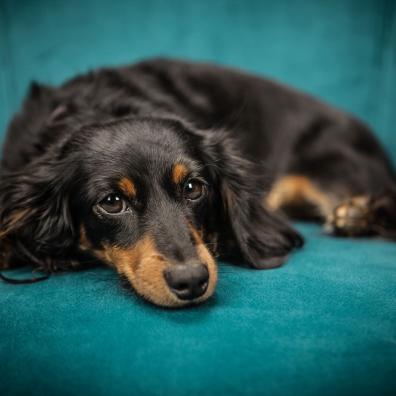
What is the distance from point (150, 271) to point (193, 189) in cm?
43

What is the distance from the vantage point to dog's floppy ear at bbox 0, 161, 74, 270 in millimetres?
1706

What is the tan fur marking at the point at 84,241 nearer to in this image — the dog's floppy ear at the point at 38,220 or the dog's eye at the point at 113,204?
the dog's floppy ear at the point at 38,220

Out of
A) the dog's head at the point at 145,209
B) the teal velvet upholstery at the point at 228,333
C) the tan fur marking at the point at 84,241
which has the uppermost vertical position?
the dog's head at the point at 145,209

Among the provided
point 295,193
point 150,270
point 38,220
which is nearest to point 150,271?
point 150,270

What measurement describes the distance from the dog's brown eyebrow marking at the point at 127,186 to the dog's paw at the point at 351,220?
1159mm

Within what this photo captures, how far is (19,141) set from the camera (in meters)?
2.04

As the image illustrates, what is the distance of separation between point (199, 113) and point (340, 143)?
814 mm

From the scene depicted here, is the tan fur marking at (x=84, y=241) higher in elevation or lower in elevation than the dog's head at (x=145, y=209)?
lower

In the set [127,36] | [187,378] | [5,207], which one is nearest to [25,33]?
[127,36]

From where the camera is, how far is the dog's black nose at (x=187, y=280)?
48.1 inches

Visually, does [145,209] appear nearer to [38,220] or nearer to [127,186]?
[127,186]

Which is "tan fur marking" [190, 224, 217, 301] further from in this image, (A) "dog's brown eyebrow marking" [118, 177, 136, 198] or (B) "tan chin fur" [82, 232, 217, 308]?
(A) "dog's brown eyebrow marking" [118, 177, 136, 198]

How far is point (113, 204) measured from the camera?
1533 mm

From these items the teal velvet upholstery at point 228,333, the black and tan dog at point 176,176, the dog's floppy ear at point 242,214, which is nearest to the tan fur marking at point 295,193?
the black and tan dog at point 176,176
